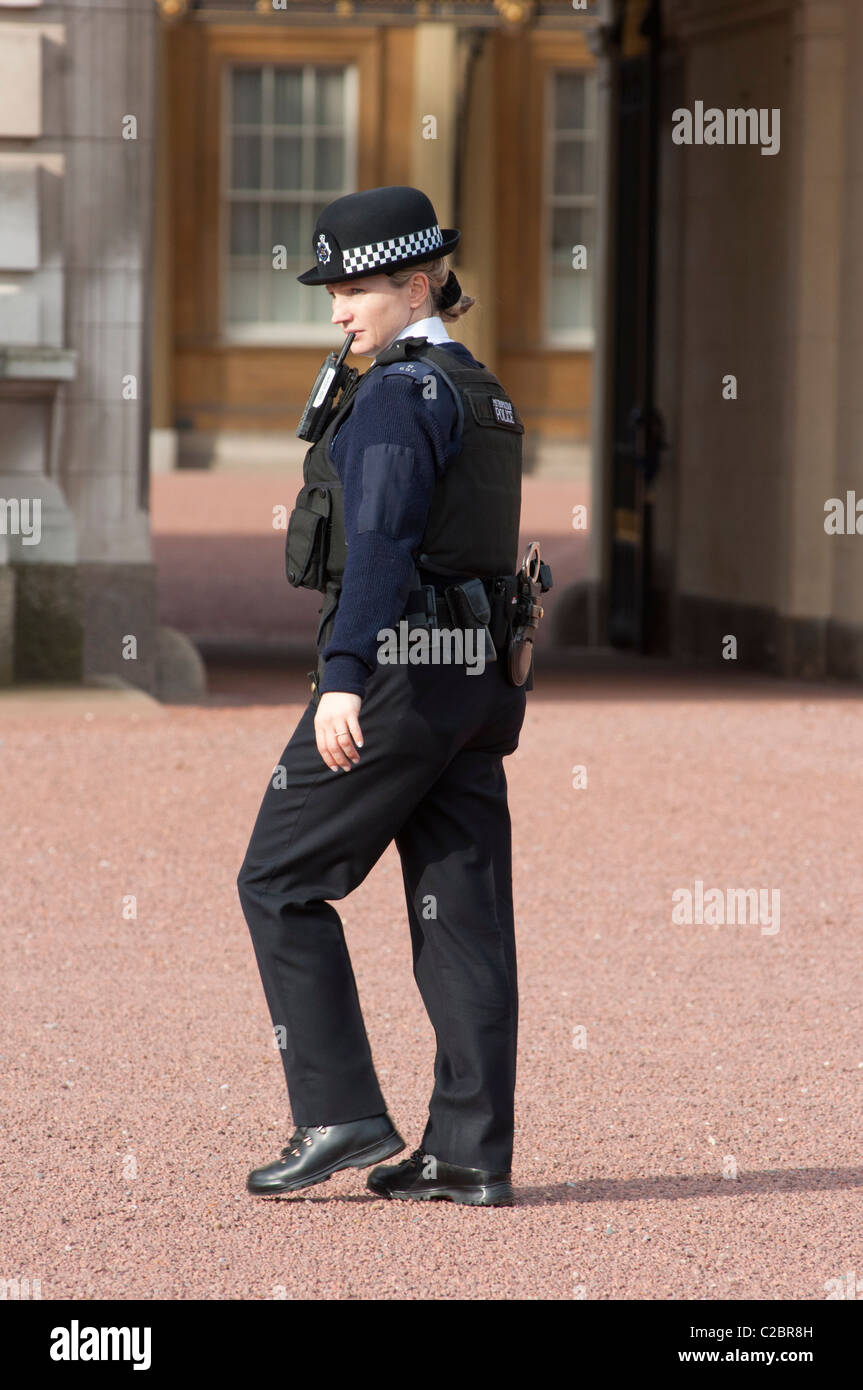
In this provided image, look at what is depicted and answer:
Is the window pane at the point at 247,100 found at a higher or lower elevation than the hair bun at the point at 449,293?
higher

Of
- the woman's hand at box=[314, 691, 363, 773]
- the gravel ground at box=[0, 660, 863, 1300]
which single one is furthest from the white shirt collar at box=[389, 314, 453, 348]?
the gravel ground at box=[0, 660, 863, 1300]

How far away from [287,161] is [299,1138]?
21.6m

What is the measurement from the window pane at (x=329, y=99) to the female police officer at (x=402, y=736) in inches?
832

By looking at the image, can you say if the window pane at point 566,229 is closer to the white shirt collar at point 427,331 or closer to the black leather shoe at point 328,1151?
the white shirt collar at point 427,331

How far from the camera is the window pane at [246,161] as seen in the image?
2420cm

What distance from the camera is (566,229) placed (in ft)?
81.6

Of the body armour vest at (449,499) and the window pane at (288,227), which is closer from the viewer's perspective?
the body armour vest at (449,499)

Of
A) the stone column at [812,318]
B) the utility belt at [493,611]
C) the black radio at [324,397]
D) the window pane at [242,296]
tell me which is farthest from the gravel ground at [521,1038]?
the window pane at [242,296]

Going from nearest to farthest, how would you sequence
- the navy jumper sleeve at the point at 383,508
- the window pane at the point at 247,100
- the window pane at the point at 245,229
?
the navy jumper sleeve at the point at 383,508 < the window pane at the point at 247,100 < the window pane at the point at 245,229

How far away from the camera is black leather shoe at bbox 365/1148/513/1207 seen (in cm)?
388

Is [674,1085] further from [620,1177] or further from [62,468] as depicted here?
[62,468]

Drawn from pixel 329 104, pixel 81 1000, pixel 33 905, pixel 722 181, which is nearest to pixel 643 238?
pixel 722 181
